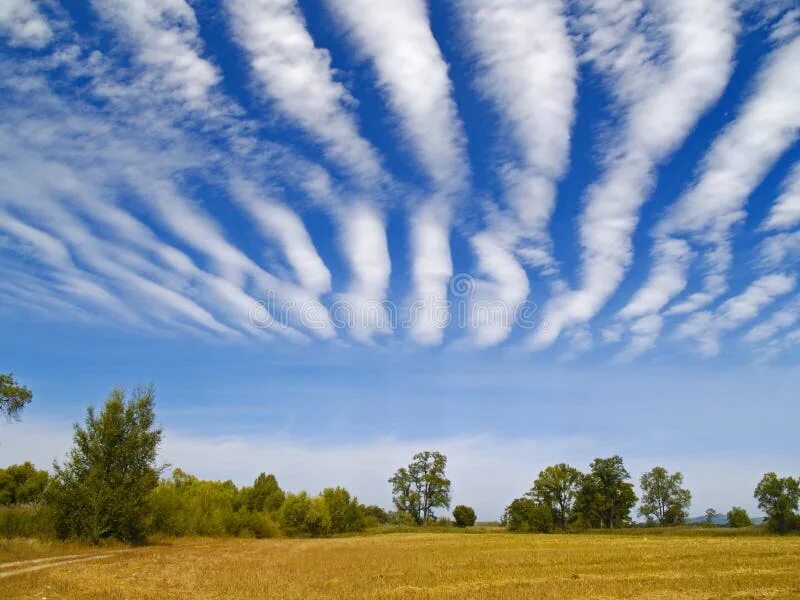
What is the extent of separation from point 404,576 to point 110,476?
3015cm

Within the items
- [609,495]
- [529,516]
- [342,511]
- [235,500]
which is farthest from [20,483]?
[609,495]

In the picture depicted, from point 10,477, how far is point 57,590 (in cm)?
8507

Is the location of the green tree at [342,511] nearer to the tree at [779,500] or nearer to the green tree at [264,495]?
the green tree at [264,495]

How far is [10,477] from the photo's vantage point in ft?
284

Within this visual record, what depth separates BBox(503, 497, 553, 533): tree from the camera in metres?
107

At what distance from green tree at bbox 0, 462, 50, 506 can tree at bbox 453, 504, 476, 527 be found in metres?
81.4

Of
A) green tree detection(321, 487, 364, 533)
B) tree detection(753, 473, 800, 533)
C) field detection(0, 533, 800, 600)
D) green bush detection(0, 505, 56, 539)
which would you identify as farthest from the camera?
green tree detection(321, 487, 364, 533)

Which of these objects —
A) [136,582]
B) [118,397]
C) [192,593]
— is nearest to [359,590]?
[192,593]

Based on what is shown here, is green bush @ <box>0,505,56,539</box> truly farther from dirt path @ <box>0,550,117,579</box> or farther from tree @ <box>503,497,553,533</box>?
tree @ <box>503,497,553,533</box>

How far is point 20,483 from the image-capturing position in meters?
87.2

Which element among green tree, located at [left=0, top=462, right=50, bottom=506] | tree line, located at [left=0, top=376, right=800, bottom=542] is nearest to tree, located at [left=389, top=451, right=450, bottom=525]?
tree line, located at [left=0, top=376, right=800, bottom=542]

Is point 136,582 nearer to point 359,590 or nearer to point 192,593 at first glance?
point 192,593

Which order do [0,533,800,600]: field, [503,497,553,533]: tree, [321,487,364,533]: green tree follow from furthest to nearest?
[503,497,553,533]: tree → [321,487,364,533]: green tree → [0,533,800,600]: field

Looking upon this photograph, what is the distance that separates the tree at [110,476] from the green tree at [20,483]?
49.8 m
